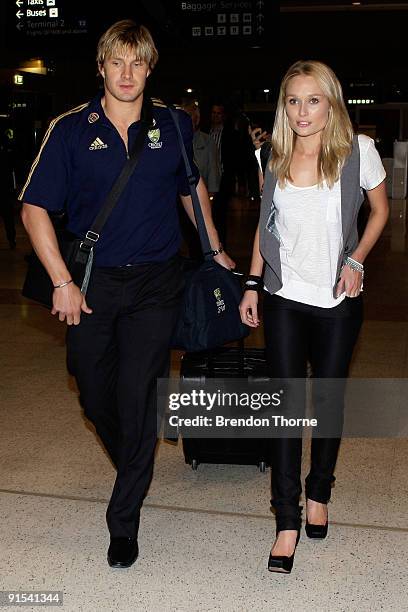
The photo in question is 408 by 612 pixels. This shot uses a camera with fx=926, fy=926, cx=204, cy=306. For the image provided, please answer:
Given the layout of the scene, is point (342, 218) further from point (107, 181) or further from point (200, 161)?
point (200, 161)

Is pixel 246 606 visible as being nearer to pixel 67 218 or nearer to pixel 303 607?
pixel 303 607

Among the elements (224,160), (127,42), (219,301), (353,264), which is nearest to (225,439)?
(219,301)

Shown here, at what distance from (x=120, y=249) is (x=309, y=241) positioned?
2.30ft

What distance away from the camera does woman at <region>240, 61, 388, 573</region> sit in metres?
3.35

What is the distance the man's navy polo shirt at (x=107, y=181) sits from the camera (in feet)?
11.1

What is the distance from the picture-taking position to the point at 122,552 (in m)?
3.48

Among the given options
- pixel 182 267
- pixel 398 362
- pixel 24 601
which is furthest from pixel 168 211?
pixel 398 362

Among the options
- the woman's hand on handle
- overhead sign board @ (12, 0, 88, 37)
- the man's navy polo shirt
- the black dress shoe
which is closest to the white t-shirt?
the woman's hand on handle

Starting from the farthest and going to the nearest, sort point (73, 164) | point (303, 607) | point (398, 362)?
point (398, 362), point (73, 164), point (303, 607)

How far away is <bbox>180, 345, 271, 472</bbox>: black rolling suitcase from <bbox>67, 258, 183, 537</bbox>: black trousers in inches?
29.5

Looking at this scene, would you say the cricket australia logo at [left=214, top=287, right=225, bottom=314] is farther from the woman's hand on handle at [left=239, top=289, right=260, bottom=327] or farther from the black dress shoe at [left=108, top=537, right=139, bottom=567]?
the black dress shoe at [left=108, top=537, right=139, bottom=567]

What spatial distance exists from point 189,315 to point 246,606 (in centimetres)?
113

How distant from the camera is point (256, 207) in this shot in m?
18.8

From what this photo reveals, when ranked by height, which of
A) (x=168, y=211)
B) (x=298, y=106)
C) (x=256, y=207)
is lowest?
(x=256, y=207)
